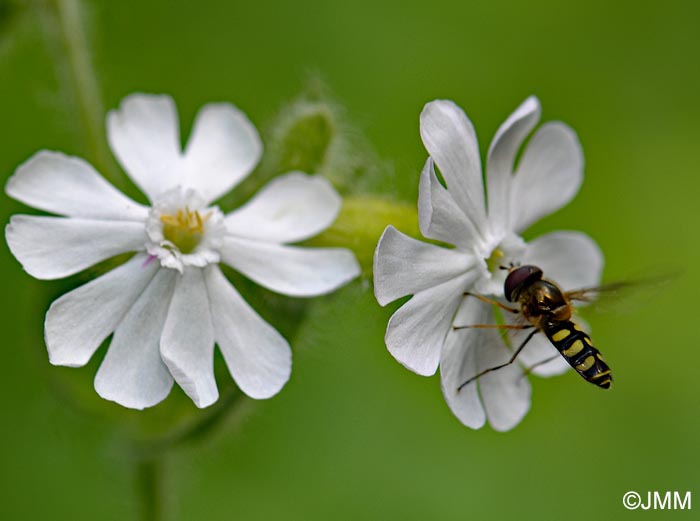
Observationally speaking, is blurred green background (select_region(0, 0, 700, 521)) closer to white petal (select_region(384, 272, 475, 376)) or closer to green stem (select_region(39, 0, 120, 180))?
green stem (select_region(39, 0, 120, 180))

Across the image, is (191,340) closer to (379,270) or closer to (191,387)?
(191,387)

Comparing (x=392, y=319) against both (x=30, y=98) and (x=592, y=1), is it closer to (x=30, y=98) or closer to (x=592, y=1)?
(x=30, y=98)

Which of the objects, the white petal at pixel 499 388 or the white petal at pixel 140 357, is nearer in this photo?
the white petal at pixel 140 357

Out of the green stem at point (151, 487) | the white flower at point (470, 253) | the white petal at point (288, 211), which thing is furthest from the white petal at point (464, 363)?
the green stem at point (151, 487)

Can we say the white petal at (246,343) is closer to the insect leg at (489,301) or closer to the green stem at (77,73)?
the insect leg at (489,301)

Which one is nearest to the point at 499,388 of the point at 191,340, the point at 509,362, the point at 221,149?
the point at 509,362

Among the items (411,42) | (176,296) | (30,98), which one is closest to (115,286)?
(176,296)

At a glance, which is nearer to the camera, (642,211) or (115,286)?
(115,286)
